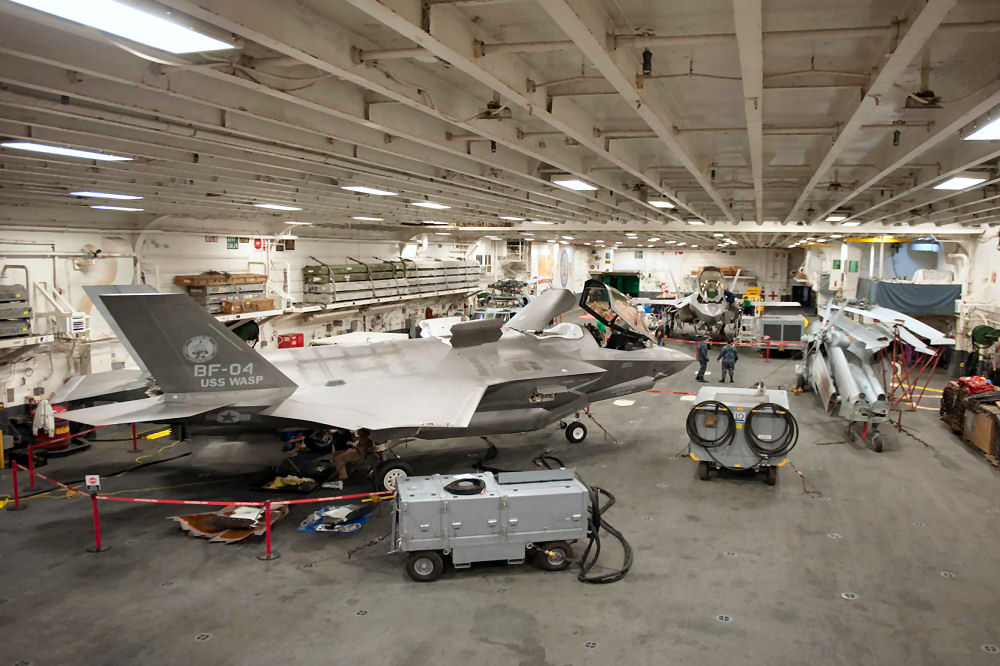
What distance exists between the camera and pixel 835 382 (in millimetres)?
13852

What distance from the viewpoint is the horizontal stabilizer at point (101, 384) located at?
973cm

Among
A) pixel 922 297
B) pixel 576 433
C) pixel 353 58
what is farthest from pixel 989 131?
pixel 922 297

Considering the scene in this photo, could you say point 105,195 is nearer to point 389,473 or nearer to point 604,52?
point 389,473

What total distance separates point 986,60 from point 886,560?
5926 mm

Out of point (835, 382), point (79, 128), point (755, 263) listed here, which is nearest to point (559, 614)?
point (79, 128)

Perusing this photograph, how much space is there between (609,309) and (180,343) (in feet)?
26.8

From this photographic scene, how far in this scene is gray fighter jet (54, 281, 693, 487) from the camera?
8766 mm

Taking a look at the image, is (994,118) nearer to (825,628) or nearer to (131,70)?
(825,628)

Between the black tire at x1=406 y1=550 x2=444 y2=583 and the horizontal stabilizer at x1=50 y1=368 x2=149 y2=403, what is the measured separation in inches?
239

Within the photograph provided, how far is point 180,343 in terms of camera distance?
8.91 m

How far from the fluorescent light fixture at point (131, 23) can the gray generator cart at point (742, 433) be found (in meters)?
8.90

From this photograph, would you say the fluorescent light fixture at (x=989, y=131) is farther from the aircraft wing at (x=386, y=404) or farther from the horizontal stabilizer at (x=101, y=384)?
the horizontal stabilizer at (x=101, y=384)

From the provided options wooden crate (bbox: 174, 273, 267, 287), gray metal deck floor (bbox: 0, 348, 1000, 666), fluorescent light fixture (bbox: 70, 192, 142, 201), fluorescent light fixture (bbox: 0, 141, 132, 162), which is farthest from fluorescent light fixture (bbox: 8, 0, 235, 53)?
wooden crate (bbox: 174, 273, 267, 287)

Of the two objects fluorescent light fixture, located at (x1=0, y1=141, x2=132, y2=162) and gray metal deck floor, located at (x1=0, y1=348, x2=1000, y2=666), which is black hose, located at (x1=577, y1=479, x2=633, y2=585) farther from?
fluorescent light fixture, located at (x1=0, y1=141, x2=132, y2=162)
